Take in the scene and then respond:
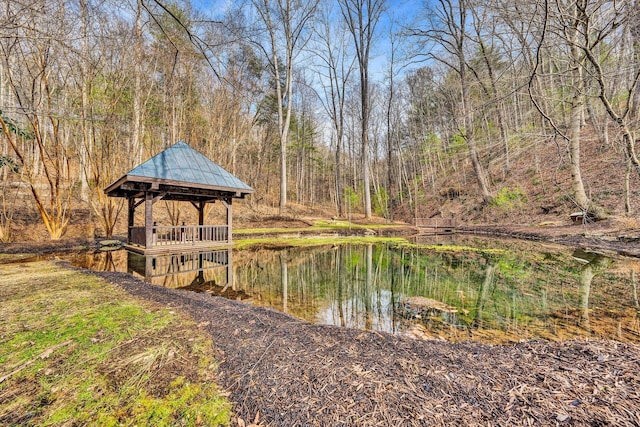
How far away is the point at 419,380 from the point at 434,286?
13.9ft

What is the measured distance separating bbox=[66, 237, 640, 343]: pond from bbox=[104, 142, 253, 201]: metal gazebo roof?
259 centimetres

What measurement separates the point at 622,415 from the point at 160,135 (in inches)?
924

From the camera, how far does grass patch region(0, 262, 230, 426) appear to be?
68.7 inches

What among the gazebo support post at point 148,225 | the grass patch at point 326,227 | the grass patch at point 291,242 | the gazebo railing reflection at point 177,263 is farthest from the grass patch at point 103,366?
the grass patch at point 326,227

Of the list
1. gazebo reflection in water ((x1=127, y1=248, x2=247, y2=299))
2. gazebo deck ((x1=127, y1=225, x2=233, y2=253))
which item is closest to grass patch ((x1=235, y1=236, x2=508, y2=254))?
gazebo deck ((x1=127, y1=225, x2=233, y2=253))

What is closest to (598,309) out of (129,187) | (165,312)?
(165,312)

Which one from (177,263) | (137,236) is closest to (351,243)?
(177,263)

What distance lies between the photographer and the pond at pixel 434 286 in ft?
12.6

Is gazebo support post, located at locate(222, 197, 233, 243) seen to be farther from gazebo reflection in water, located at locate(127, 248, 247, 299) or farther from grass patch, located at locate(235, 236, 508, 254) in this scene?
gazebo reflection in water, located at locate(127, 248, 247, 299)

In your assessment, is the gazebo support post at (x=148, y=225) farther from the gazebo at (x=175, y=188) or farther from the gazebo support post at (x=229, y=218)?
the gazebo support post at (x=229, y=218)

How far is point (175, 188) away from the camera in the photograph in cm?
1063

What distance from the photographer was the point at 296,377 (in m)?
2.15

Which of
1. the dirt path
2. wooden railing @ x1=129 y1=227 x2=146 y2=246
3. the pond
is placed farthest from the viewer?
wooden railing @ x1=129 y1=227 x2=146 y2=246

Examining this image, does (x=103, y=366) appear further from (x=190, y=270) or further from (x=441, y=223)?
(x=441, y=223)
